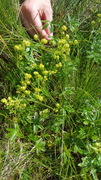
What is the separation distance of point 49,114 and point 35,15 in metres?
0.66

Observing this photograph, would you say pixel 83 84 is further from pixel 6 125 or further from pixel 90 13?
pixel 90 13

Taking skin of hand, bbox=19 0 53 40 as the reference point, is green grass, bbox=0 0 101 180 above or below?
below

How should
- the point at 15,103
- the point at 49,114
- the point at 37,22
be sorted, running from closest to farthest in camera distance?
1. the point at 15,103
2. the point at 49,114
3. the point at 37,22

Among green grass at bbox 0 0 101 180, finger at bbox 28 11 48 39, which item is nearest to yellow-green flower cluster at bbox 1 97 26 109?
green grass at bbox 0 0 101 180

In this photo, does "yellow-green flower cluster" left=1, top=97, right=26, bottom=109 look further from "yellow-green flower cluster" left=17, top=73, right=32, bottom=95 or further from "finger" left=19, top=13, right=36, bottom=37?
"finger" left=19, top=13, right=36, bottom=37

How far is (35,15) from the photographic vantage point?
4.34 feet

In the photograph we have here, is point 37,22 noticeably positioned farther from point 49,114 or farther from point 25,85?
point 49,114

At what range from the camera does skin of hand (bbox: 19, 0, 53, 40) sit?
1.32 metres

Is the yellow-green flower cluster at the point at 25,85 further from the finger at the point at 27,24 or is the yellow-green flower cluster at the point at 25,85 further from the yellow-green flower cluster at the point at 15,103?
the finger at the point at 27,24

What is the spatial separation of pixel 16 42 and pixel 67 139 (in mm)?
668

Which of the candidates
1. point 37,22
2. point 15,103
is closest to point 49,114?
point 15,103

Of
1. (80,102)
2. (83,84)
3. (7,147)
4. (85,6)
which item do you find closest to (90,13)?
(85,6)

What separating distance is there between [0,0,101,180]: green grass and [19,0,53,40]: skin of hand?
0.09 metres

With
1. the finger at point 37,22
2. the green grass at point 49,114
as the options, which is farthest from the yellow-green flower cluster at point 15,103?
the finger at point 37,22
